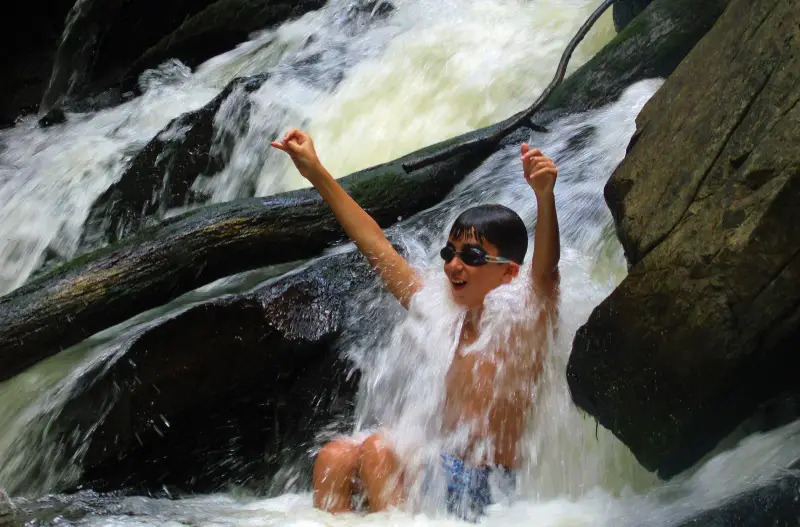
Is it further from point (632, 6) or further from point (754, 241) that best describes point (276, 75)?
point (754, 241)

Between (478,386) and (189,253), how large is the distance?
1.83 m

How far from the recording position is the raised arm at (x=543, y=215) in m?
2.73

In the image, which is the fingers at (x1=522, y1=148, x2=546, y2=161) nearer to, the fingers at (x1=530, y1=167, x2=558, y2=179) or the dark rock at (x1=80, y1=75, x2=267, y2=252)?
the fingers at (x1=530, y1=167, x2=558, y2=179)

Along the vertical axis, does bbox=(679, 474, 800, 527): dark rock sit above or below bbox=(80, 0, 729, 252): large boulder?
below

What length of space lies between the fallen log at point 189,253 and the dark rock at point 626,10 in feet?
7.52

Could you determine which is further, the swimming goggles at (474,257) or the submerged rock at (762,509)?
the swimming goggles at (474,257)

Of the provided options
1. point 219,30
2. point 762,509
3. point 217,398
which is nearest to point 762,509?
point 762,509

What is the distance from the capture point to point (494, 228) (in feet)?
10.0

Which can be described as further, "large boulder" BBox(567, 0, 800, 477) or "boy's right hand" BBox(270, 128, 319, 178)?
"boy's right hand" BBox(270, 128, 319, 178)

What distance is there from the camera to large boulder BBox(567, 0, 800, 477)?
230cm

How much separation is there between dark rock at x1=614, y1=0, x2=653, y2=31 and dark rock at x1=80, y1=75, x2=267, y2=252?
122 inches

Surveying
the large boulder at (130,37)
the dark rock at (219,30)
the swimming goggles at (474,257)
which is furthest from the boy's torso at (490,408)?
the dark rock at (219,30)

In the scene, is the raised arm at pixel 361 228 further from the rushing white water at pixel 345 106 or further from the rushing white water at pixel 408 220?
the rushing white water at pixel 345 106

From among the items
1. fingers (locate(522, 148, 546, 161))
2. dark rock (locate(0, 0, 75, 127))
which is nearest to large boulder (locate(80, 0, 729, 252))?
fingers (locate(522, 148, 546, 161))
